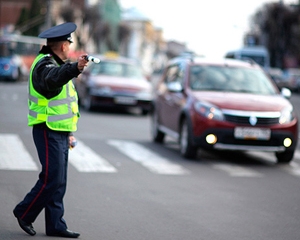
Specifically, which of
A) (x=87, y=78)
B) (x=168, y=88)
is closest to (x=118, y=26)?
(x=87, y=78)

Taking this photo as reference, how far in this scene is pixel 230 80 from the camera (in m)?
13.3

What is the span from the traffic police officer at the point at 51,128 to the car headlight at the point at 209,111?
5.79m

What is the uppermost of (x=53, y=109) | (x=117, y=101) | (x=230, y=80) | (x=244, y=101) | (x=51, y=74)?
(x=51, y=74)

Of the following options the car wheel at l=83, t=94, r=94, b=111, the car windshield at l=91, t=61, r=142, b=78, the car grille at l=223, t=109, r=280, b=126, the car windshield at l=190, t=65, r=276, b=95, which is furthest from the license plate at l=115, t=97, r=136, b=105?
the car grille at l=223, t=109, r=280, b=126

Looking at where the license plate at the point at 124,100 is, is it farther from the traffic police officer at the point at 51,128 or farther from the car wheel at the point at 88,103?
the traffic police officer at the point at 51,128

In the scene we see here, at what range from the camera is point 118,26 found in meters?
148

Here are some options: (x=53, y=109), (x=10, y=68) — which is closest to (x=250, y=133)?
(x=53, y=109)

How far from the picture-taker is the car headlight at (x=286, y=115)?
1203cm

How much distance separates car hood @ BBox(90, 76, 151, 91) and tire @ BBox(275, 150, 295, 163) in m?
10.5

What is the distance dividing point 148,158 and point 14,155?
208 cm

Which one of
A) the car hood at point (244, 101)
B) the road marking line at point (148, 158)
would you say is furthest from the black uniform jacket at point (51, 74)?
the car hood at point (244, 101)

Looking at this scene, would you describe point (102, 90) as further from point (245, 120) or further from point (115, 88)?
point (245, 120)

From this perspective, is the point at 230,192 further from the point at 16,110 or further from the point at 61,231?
the point at 16,110

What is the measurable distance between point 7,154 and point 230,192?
4017 millimetres
